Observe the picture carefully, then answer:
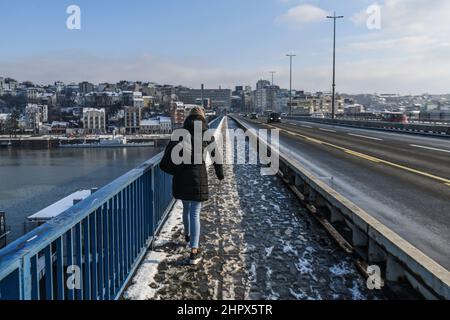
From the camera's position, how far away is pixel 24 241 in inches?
96.6

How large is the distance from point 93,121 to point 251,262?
171m

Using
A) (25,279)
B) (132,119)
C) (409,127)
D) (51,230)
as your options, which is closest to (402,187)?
(51,230)

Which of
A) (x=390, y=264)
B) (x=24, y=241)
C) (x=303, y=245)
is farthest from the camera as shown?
(x=303, y=245)

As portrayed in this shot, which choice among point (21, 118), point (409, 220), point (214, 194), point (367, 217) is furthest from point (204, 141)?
point (21, 118)

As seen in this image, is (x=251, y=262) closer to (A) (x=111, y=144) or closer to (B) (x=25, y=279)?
(B) (x=25, y=279)

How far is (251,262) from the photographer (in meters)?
5.18

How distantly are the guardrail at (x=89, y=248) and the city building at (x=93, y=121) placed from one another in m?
159

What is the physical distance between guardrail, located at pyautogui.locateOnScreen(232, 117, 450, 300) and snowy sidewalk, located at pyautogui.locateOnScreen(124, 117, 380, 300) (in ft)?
0.87

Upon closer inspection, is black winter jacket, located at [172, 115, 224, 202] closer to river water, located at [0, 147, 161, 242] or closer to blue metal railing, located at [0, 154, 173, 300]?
blue metal railing, located at [0, 154, 173, 300]

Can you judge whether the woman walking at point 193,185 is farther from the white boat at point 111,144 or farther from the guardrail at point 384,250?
the white boat at point 111,144

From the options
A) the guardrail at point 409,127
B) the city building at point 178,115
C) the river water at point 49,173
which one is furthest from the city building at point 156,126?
the city building at point 178,115

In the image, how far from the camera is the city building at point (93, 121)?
160500 mm
